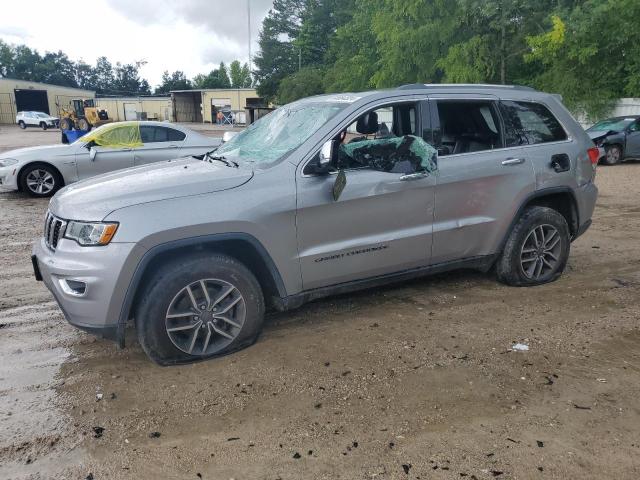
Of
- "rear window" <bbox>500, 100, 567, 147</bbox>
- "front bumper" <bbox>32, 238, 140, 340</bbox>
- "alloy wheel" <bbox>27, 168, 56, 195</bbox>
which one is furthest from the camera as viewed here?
"alloy wheel" <bbox>27, 168, 56, 195</bbox>

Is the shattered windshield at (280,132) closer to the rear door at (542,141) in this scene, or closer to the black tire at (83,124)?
the rear door at (542,141)

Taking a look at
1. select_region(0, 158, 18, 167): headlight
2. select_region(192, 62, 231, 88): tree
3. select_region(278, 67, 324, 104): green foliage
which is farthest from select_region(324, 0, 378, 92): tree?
select_region(192, 62, 231, 88): tree

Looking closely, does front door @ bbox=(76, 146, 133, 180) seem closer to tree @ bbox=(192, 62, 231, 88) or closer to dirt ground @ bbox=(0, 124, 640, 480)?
dirt ground @ bbox=(0, 124, 640, 480)

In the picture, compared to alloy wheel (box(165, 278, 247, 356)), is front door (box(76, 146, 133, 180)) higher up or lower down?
higher up

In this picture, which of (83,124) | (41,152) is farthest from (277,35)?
(41,152)

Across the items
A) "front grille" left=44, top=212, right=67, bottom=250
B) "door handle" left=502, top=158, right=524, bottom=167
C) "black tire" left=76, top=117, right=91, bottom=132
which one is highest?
"black tire" left=76, top=117, right=91, bottom=132

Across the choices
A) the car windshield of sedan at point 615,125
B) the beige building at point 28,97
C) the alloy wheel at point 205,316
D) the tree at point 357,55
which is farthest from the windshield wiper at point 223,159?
the beige building at point 28,97

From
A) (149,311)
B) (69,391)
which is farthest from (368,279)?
(69,391)

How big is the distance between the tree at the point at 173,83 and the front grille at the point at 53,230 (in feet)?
354

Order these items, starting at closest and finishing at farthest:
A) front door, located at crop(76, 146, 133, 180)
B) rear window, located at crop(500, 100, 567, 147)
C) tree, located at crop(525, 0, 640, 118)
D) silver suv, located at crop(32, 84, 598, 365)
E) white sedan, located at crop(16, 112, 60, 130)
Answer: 1. silver suv, located at crop(32, 84, 598, 365)
2. rear window, located at crop(500, 100, 567, 147)
3. front door, located at crop(76, 146, 133, 180)
4. tree, located at crop(525, 0, 640, 118)
5. white sedan, located at crop(16, 112, 60, 130)

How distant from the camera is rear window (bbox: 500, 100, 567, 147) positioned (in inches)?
183

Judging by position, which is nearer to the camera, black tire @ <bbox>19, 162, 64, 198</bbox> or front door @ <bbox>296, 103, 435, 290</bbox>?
front door @ <bbox>296, 103, 435, 290</bbox>

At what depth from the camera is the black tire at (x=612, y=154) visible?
1553 cm

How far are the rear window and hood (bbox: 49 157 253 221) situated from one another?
2.48m
